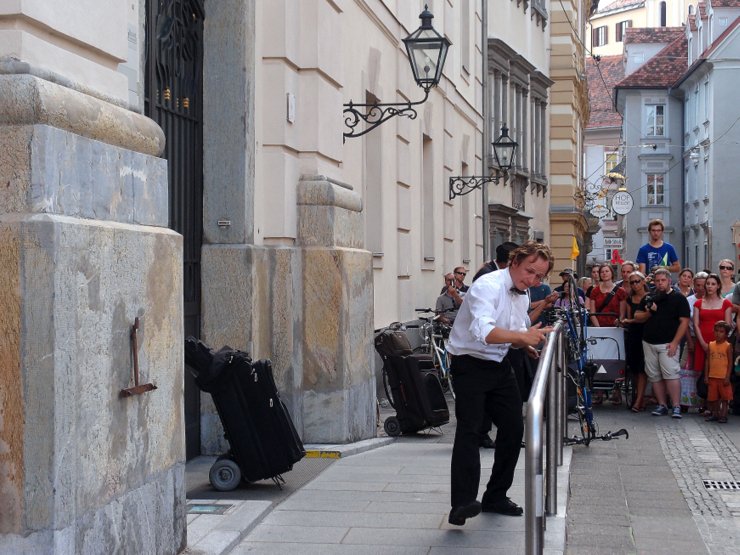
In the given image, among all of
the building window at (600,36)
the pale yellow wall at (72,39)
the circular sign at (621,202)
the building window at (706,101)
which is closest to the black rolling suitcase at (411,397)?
the pale yellow wall at (72,39)

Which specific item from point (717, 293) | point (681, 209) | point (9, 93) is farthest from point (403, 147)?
point (681, 209)

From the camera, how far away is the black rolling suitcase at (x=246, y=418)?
770cm

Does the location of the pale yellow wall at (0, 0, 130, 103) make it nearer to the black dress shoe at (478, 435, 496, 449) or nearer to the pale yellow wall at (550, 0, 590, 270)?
the black dress shoe at (478, 435, 496, 449)

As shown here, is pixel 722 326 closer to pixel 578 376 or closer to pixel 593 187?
pixel 578 376

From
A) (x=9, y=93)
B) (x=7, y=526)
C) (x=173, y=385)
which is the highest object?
(x=9, y=93)

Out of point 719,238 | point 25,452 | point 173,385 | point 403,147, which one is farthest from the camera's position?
point 719,238

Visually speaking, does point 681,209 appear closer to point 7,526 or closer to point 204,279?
point 204,279

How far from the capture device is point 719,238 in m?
50.5

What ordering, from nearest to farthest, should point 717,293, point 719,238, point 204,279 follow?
point 204,279 < point 717,293 < point 719,238

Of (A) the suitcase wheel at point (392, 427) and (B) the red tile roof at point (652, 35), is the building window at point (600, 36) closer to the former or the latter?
(B) the red tile roof at point (652, 35)

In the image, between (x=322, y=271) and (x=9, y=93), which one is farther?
(x=322, y=271)

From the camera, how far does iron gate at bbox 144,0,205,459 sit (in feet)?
Result: 27.5

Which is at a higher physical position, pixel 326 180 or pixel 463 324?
pixel 326 180

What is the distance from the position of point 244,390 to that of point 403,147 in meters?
8.54
